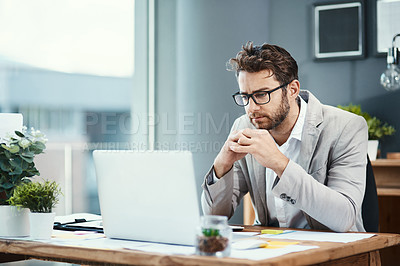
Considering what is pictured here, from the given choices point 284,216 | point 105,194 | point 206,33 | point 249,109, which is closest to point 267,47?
point 249,109

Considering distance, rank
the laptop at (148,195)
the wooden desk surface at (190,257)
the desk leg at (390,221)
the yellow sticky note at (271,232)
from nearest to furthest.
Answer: the wooden desk surface at (190,257) < the laptop at (148,195) < the yellow sticky note at (271,232) < the desk leg at (390,221)

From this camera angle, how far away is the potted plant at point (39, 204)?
158 cm

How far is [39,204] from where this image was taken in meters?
1.59

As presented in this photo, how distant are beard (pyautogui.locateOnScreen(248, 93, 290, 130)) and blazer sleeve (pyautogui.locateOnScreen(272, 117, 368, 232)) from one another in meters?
0.22

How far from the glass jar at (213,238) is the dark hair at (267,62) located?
0.87m

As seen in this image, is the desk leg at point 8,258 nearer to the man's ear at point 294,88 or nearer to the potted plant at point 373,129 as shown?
the man's ear at point 294,88

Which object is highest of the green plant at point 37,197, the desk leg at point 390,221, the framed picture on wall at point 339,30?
the framed picture on wall at point 339,30

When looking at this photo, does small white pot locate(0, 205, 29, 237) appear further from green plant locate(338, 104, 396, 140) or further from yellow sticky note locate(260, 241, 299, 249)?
green plant locate(338, 104, 396, 140)

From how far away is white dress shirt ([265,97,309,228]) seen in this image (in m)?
2.02

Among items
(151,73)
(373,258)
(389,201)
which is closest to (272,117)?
(373,258)

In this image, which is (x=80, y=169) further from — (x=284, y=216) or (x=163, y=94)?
(x=284, y=216)

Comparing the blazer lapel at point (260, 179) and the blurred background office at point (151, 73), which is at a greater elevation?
the blurred background office at point (151, 73)

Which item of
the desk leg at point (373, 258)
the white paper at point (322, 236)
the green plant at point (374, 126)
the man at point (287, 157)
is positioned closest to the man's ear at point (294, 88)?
Answer: the man at point (287, 157)

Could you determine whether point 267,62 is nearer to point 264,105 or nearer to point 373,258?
point 264,105
